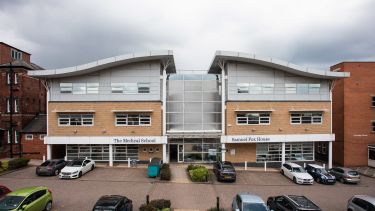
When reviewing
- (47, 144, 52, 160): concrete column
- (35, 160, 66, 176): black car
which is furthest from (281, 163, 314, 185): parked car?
(47, 144, 52, 160): concrete column

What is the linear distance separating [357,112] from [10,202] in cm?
3285

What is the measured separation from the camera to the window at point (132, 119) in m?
28.2

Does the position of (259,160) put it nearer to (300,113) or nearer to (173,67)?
(300,113)

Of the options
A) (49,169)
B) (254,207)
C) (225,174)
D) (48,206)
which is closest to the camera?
(254,207)

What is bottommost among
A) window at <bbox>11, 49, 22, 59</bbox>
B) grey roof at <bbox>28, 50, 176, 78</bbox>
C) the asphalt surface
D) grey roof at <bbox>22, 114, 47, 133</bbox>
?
the asphalt surface

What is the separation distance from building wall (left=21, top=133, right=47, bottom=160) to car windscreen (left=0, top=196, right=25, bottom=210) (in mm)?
18570

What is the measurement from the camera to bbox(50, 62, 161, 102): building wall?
2830cm

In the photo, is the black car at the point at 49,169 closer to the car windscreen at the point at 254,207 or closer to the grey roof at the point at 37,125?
the grey roof at the point at 37,125

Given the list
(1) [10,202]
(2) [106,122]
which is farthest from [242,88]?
(1) [10,202]

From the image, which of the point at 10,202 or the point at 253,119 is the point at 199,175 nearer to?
the point at 253,119

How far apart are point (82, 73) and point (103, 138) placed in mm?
7080

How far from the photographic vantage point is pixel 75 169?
22.6 meters

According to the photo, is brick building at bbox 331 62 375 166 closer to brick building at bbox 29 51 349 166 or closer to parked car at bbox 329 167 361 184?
brick building at bbox 29 51 349 166

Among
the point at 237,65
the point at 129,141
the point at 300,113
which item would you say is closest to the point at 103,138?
the point at 129,141
